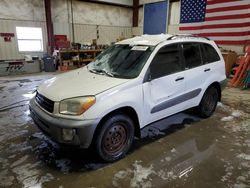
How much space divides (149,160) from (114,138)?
0.53m

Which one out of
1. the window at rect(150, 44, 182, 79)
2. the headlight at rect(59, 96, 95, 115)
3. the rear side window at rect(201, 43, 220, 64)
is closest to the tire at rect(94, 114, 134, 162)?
the headlight at rect(59, 96, 95, 115)

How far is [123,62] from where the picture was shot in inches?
112

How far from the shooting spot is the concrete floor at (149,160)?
7.12ft

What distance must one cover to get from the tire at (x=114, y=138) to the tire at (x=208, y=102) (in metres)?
1.78

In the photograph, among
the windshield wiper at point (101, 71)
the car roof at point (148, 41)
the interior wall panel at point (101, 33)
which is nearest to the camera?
the windshield wiper at point (101, 71)

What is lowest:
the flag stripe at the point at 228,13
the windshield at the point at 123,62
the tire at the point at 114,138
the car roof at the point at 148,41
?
the tire at the point at 114,138

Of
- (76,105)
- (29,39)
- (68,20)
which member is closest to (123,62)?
(76,105)

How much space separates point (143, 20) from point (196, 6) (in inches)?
150

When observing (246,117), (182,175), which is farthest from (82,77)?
(246,117)

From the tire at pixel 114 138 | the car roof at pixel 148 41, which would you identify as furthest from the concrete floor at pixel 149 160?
the car roof at pixel 148 41

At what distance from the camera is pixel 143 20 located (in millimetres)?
12320

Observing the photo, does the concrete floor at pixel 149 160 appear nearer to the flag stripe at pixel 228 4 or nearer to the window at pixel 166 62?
the window at pixel 166 62

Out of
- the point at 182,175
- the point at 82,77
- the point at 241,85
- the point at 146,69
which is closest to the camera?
the point at 182,175

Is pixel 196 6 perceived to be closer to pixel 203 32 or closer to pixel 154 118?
pixel 203 32
